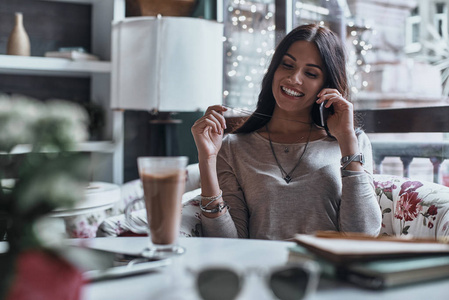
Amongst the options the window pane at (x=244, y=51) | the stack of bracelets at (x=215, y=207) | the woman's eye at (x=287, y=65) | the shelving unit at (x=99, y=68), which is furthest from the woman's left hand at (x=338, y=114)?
the shelving unit at (x=99, y=68)

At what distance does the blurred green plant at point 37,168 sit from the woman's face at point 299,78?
109 cm

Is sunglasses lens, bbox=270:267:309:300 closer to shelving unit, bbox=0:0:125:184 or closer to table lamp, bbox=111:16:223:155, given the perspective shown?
table lamp, bbox=111:16:223:155

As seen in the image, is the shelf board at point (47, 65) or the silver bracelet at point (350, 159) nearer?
the silver bracelet at point (350, 159)

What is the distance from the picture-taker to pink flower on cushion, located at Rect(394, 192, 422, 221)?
148 cm

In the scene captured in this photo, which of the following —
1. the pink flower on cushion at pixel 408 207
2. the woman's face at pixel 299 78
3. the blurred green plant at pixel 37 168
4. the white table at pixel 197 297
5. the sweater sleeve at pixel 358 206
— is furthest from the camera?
the woman's face at pixel 299 78

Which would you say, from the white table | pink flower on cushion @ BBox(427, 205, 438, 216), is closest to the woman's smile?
pink flower on cushion @ BBox(427, 205, 438, 216)

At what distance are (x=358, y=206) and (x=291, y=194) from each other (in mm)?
196

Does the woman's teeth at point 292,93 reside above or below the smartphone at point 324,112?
above

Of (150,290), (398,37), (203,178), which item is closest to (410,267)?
(150,290)

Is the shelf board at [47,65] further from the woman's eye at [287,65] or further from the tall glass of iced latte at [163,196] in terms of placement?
the tall glass of iced latte at [163,196]

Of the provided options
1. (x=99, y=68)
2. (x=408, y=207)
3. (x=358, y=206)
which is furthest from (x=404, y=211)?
(x=99, y=68)

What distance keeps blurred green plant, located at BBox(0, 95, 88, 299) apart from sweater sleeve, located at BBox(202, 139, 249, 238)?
2.80ft

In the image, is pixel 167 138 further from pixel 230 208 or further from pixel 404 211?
pixel 404 211

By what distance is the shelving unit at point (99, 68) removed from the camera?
103 inches
